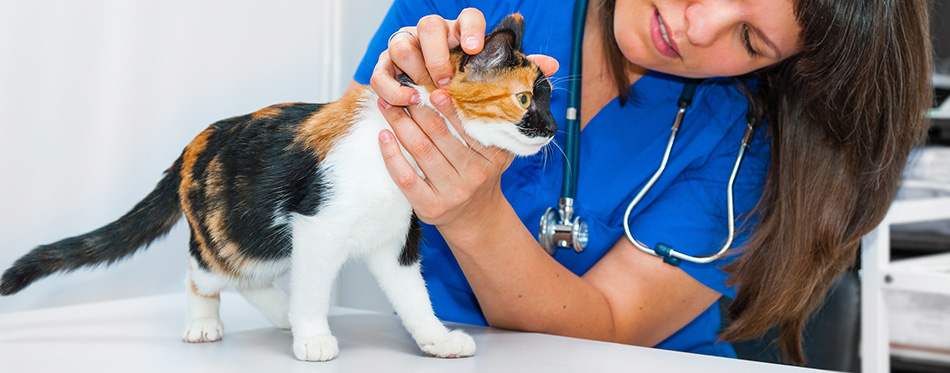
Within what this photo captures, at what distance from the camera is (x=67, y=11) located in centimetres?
100

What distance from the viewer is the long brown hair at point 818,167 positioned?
43.8 inches

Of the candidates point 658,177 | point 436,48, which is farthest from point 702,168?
point 436,48

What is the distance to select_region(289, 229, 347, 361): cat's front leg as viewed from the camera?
2.53ft

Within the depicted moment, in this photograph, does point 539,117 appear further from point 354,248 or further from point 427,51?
point 354,248

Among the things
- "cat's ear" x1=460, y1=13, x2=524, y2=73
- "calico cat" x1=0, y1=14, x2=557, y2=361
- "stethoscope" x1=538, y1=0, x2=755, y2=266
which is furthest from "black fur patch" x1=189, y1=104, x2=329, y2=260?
"stethoscope" x1=538, y1=0, x2=755, y2=266

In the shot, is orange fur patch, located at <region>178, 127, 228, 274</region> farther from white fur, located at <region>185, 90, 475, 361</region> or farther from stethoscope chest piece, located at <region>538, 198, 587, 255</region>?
stethoscope chest piece, located at <region>538, 198, 587, 255</region>

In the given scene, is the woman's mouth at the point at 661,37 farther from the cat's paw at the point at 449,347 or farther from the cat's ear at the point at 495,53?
the cat's paw at the point at 449,347

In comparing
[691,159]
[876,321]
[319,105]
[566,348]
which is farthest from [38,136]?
[876,321]

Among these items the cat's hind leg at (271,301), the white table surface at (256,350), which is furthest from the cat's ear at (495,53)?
the cat's hind leg at (271,301)

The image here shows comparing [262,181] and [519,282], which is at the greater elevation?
[262,181]

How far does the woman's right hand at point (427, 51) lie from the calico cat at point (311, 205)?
0.06 ft

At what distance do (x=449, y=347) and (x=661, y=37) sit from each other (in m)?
0.58

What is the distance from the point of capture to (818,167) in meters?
1.21

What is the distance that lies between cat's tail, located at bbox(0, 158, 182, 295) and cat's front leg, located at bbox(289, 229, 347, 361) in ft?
0.84
